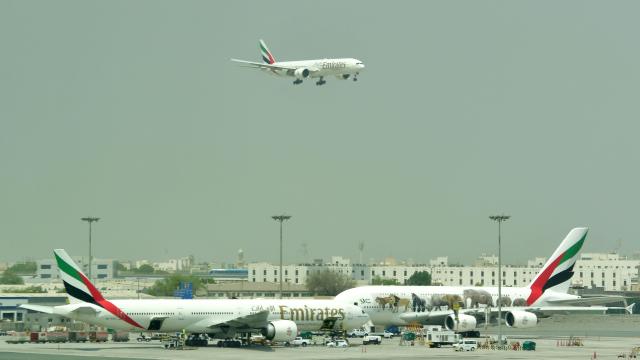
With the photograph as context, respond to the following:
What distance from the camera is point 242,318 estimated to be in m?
104

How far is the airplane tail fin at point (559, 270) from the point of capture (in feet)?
412

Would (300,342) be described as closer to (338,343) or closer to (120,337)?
(338,343)

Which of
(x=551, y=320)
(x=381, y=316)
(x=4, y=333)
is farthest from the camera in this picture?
(x=551, y=320)

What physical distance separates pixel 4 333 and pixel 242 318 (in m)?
42.0

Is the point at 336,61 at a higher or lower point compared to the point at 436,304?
higher

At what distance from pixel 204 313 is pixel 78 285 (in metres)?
12.0

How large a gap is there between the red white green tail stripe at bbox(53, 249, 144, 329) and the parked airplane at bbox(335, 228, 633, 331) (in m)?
28.5

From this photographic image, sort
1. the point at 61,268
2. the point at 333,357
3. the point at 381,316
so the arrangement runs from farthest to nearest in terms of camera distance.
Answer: the point at 381,316, the point at 61,268, the point at 333,357

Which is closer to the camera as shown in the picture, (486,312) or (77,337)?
(77,337)

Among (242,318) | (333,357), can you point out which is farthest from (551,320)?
(333,357)

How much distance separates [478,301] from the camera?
126 meters

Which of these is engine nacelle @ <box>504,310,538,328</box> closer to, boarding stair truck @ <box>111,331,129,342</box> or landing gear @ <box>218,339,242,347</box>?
landing gear @ <box>218,339,242,347</box>

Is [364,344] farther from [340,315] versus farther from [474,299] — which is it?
[474,299]

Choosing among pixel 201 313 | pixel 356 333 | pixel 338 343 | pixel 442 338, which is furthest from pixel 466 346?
pixel 356 333
